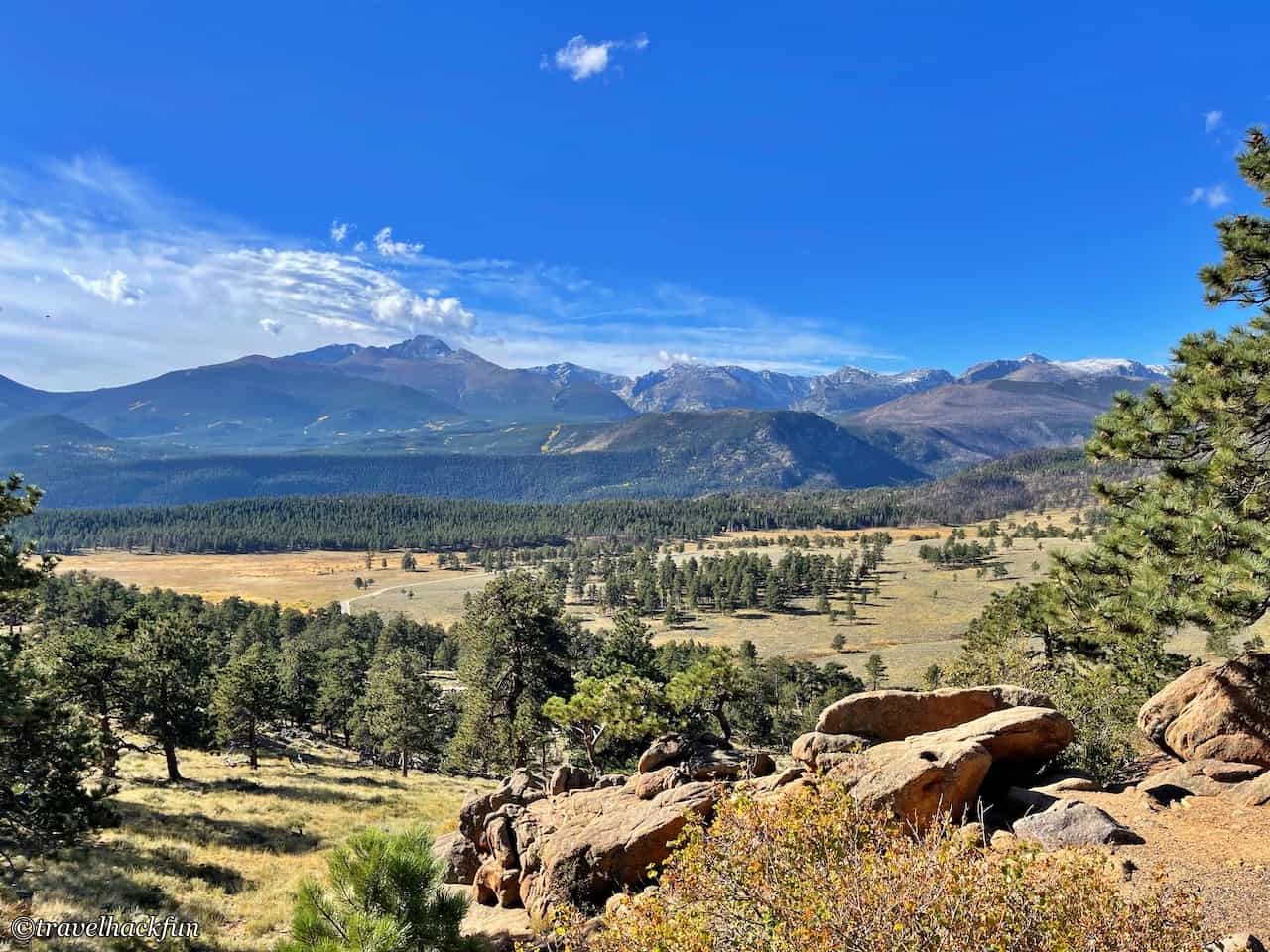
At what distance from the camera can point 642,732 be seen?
2575 cm

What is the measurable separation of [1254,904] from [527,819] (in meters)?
15.8

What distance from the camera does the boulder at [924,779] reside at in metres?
13.3

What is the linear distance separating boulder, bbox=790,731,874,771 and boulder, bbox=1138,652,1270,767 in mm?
7062

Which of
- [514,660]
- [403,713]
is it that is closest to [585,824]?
[514,660]

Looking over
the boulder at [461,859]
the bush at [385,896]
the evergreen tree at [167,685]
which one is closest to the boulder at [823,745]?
the bush at [385,896]

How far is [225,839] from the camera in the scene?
25703 mm

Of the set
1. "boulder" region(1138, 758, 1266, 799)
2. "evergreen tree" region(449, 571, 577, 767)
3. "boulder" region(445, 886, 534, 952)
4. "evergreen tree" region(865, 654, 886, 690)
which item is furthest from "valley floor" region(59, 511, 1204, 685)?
"boulder" region(445, 886, 534, 952)

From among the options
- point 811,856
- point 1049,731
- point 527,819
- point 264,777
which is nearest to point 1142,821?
point 1049,731

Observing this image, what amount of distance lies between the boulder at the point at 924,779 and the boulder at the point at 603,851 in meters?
3.31

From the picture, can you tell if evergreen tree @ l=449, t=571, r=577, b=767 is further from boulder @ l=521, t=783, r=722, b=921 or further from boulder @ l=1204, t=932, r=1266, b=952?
boulder @ l=1204, t=932, r=1266, b=952

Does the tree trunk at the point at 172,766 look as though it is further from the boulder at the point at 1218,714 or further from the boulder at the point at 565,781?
the boulder at the point at 1218,714

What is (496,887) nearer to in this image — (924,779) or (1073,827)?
(924,779)

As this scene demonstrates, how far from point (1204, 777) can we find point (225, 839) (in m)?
32.2

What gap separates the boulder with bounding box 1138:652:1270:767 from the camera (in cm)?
1440
